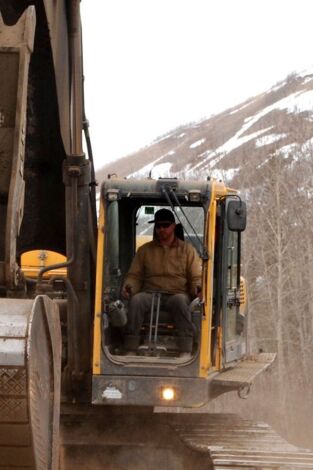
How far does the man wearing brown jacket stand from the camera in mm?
8594

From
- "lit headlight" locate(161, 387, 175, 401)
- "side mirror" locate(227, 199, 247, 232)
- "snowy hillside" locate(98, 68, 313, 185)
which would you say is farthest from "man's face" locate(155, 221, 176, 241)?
"snowy hillside" locate(98, 68, 313, 185)

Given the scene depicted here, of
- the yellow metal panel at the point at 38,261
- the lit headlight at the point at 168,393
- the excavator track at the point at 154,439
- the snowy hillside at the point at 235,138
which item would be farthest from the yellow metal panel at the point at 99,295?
the snowy hillside at the point at 235,138

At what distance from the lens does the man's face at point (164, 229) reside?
8.81 metres

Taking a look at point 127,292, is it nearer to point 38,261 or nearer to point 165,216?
point 165,216

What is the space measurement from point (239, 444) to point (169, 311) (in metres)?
1.16

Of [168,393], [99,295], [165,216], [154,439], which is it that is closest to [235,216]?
[165,216]

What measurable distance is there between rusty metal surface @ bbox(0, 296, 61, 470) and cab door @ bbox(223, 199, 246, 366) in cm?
447

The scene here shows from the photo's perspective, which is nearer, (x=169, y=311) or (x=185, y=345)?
(x=185, y=345)

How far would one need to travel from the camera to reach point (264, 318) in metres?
36.9

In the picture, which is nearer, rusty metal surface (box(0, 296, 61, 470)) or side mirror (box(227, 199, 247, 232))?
rusty metal surface (box(0, 296, 61, 470))

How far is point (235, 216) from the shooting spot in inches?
327

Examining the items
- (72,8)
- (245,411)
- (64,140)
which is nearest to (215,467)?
(64,140)

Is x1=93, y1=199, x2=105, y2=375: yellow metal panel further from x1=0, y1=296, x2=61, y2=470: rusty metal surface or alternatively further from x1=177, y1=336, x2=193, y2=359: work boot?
x1=0, y1=296, x2=61, y2=470: rusty metal surface

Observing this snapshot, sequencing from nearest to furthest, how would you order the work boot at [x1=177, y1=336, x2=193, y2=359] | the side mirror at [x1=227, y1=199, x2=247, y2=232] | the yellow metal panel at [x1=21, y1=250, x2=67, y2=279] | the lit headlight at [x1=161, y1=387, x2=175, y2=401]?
the side mirror at [x1=227, y1=199, x2=247, y2=232] → the lit headlight at [x1=161, y1=387, x2=175, y2=401] → the work boot at [x1=177, y1=336, x2=193, y2=359] → the yellow metal panel at [x1=21, y1=250, x2=67, y2=279]
